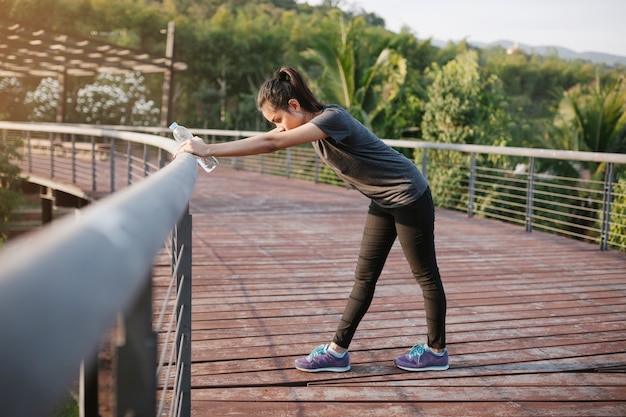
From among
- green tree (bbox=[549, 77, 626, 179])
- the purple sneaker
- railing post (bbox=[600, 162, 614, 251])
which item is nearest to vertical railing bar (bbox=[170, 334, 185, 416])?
the purple sneaker

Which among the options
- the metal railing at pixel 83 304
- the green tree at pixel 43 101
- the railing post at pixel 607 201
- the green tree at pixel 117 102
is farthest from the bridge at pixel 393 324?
the green tree at pixel 43 101

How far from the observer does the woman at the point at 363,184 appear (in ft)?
8.55

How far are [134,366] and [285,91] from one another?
1.97m

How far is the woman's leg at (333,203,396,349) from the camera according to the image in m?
2.98

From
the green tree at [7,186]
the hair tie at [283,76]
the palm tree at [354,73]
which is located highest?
the palm tree at [354,73]

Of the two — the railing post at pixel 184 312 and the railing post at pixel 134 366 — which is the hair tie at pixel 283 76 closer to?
the railing post at pixel 184 312

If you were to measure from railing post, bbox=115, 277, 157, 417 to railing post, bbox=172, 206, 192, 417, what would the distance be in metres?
1.09

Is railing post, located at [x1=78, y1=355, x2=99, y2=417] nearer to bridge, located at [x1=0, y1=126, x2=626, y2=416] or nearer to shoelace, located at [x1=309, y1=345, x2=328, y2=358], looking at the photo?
bridge, located at [x1=0, y1=126, x2=626, y2=416]

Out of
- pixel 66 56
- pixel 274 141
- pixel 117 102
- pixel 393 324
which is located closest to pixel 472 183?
pixel 393 324

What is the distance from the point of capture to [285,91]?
8.93 ft

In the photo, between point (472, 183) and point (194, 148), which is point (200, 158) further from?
point (472, 183)

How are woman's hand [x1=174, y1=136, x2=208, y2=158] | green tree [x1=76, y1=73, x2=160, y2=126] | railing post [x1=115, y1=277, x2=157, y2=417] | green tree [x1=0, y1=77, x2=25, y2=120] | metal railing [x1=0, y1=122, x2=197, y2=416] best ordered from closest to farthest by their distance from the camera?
metal railing [x1=0, y1=122, x2=197, y2=416] < railing post [x1=115, y1=277, x2=157, y2=417] < woman's hand [x1=174, y1=136, x2=208, y2=158] < green tree [x1=0, y1=77, x2=25, y2=120] < green tree [x1=76, y1=73, x2=160, y2=126]

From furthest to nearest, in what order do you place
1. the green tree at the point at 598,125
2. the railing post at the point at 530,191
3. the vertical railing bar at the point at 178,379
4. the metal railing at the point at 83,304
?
the green tree at the point at 598,125 → the railing post at the point at 530,191 → the vertical railing bar at the point at 178,379 → the metal railing at the point at 83,304

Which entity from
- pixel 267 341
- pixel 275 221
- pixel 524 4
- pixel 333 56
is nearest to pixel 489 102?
pixel 333 56
